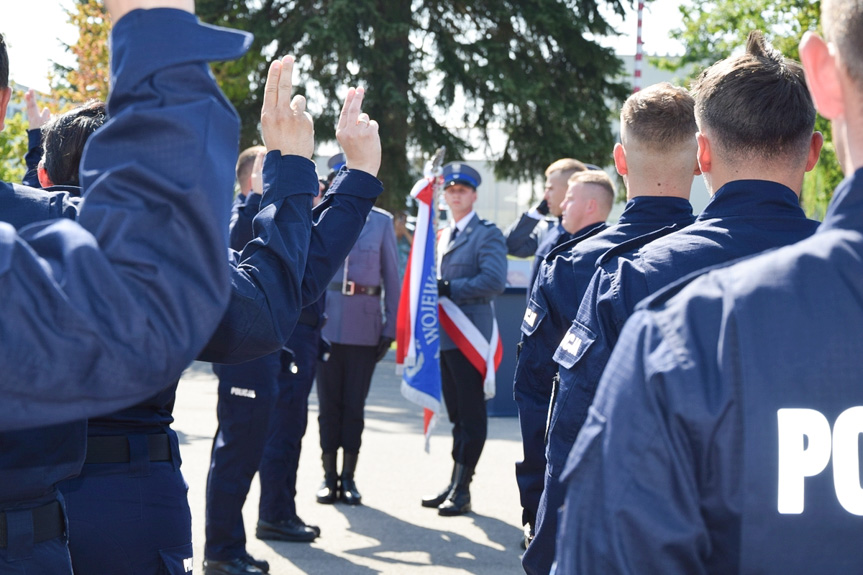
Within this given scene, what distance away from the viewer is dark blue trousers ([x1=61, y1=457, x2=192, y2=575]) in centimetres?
240

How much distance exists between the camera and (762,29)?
833 inches

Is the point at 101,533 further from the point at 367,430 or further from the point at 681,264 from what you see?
the point at 367,430

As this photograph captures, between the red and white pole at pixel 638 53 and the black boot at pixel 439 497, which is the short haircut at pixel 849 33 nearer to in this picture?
the black boot at pixel 439 497

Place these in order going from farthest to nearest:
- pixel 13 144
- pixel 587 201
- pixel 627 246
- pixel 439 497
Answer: pixel 13 144
pixel 439 497
pixel 587 201
pixel 627 246

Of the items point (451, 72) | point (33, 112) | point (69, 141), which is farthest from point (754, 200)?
point (451, 72)

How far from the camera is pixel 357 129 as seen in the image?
2541 mm

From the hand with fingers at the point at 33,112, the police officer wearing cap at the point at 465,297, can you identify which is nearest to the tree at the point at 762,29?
the police officer wearing cap at the point at 465,297

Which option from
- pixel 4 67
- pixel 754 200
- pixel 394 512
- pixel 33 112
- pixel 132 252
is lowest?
pixel 394 512

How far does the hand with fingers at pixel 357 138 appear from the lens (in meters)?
2.53

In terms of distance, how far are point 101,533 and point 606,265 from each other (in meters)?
1.51

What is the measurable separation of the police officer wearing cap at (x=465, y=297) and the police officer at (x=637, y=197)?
319cm

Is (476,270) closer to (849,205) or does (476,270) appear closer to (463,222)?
(463,222)

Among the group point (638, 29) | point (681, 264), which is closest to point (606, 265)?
point (681, 264)

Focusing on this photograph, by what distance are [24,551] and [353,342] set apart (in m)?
5.03
